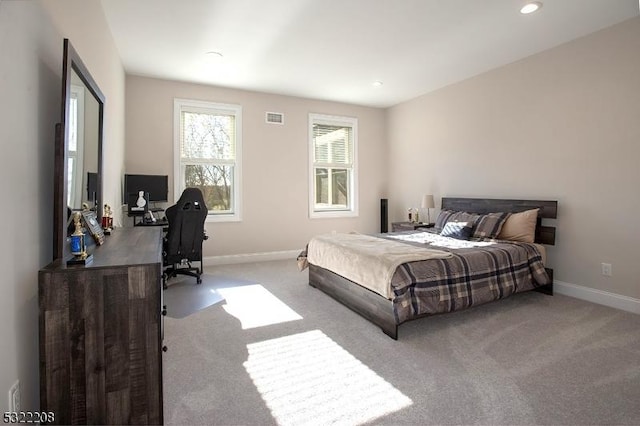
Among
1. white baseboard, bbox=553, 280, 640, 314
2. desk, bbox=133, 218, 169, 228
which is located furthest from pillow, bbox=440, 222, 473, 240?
desk, bbox=133, 218, 169, 228

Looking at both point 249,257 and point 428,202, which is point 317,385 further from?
point 428,202

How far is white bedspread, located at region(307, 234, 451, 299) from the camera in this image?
107 inches

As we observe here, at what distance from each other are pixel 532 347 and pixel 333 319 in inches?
60.2

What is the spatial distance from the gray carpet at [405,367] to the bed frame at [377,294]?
0.35 feet

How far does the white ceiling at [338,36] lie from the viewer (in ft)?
9.81

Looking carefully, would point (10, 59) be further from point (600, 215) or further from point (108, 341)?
point (600, 215)

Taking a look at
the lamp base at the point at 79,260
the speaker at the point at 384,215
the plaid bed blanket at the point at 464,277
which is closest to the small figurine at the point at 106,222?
the lamp base at the point at 79,260

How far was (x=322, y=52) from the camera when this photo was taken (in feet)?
12.9

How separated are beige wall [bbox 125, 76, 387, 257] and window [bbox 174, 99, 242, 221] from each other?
4.1 inches

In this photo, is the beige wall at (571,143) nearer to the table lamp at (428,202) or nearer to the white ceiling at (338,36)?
the white ceiling at (338,36)

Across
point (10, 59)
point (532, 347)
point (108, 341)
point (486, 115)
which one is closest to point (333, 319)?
point (532, 347)

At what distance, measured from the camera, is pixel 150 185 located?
4.51m

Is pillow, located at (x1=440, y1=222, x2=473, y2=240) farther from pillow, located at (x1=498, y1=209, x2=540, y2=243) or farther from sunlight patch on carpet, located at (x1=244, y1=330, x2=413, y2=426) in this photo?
sunlight patch on carpet, located at (x1=244, y1=330, x2=413, y2=426)

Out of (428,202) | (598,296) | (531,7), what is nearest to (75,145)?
(531,7)
